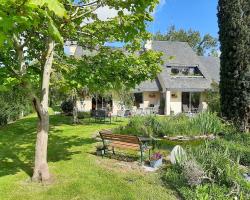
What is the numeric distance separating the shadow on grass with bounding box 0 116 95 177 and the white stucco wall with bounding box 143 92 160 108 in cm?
1840

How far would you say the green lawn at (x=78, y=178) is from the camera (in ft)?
31.4

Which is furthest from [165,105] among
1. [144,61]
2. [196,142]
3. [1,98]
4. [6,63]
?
[6,63]

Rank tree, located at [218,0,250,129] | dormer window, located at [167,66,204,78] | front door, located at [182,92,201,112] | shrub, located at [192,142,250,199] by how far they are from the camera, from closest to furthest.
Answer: shrub, located at [192,142,250,199]
tree, located at [218,0,250,129]
dormer window, located at [167,66,204,78]
front door, located at [182,92,201,112]

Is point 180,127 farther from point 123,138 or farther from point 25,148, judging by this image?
point 25,148

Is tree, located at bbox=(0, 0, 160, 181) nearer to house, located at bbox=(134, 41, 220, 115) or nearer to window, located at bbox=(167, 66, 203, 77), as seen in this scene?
house, located at bbox=(134, 41, 220, 115)

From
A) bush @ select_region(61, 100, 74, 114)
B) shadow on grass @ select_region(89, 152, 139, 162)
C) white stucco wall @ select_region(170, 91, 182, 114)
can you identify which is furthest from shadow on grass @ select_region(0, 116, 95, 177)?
white stucco wall @ select_region(170, 91, 182, 114)

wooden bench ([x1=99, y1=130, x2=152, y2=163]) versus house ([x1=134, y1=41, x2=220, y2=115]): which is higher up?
house ([x1=134, y1=41, x2=220, y2=115])

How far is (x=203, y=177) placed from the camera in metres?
9.38

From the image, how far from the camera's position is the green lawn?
956 centimetres

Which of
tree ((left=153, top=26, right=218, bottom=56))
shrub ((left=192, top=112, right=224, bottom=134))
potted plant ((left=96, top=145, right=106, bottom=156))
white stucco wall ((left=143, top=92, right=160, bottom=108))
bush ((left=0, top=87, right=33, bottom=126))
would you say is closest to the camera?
potted plant ((left=96, top=145, right=106, bottom=156))

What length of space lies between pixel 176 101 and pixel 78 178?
3116cm

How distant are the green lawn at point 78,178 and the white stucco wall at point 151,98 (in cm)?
2453

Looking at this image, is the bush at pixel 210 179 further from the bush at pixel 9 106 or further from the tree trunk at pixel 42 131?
the bush at pixel 9 106

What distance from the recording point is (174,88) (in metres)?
39.4
